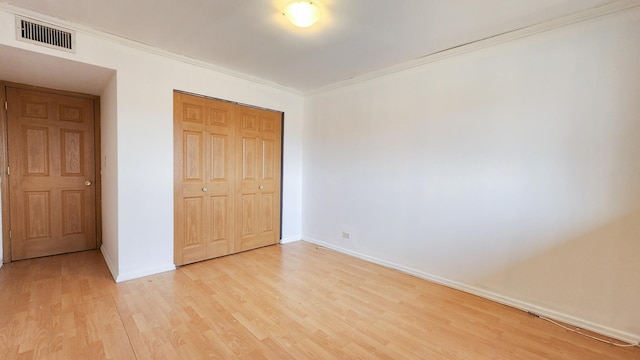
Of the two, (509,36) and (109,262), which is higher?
(509,36)

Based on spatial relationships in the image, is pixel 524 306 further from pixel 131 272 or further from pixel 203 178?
pixel 131 272

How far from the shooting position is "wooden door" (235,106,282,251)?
12.9 feet

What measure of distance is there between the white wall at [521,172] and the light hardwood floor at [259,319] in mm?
321

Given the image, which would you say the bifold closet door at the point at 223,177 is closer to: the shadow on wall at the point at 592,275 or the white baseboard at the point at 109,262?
the white baseboard at the point at 109,262

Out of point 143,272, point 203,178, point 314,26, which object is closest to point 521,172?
point 314,26

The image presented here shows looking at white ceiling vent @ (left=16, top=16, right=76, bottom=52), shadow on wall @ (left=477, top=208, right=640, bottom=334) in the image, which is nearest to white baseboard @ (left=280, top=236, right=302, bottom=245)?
shadow on wall @ (left=477, top=208, right=640, bottom=334)

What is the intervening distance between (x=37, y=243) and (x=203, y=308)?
2893mm

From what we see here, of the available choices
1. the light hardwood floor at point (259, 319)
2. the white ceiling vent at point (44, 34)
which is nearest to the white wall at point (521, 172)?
the light hardwood floor at point (259, 319)

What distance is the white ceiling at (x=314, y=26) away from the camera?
2.14 meters

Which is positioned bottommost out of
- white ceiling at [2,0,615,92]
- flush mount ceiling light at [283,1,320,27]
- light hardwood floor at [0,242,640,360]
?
light hardwood floor at [0,242,640,360]

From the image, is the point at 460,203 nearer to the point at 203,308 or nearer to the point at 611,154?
the point at 611,154

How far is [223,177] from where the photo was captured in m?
3.71

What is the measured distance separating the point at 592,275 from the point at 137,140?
442cm

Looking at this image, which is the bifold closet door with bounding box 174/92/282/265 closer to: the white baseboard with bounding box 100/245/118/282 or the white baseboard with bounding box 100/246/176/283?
the white baseboard with bounding box 100/246/176/283
